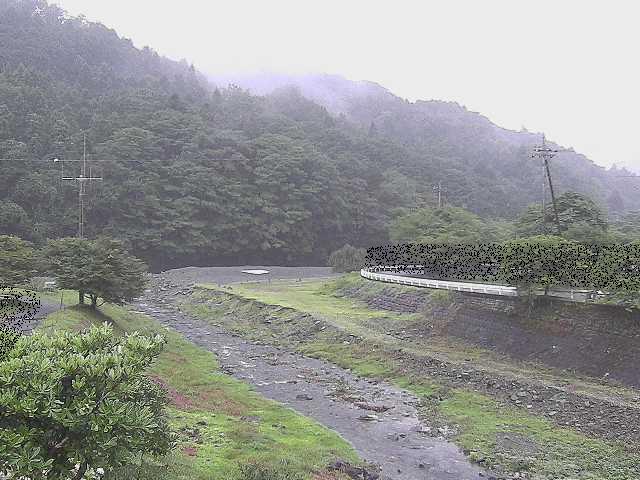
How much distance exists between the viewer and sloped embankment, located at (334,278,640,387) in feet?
76.6

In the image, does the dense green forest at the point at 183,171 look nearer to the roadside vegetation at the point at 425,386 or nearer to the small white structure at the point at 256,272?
the small white structure at the point at 256,272

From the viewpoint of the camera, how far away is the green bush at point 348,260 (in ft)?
228

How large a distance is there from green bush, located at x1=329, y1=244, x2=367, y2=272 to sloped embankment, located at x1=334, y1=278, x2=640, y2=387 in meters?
31.9

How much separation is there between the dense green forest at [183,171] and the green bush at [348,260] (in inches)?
404

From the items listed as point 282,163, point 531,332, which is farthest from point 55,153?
point 531,332

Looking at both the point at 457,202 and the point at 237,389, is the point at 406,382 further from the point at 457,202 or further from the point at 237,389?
the point at 457,202

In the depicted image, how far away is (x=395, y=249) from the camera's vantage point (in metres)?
54.3

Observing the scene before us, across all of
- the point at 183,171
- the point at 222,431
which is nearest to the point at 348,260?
the point at 183,171

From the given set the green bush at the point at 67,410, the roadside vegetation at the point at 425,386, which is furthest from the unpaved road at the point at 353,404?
the green bush at the point at 67,410

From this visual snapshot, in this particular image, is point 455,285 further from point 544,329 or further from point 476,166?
point 476,166

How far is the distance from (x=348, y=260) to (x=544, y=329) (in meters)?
45.5

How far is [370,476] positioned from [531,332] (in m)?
14.7

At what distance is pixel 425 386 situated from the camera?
83.1 feet

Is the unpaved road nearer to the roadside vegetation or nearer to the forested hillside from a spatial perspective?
the roadside vegetation
